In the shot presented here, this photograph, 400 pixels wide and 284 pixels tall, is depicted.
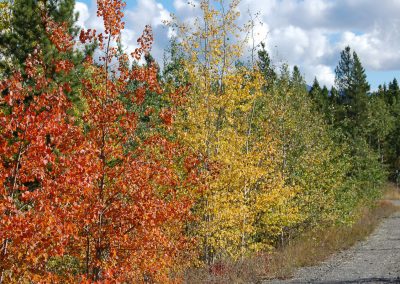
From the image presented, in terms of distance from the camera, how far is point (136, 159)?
11.0 meters

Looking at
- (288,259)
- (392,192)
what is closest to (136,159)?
(288,259)

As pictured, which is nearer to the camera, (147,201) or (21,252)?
(21,252)

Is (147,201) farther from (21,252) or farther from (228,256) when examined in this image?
(228,256)

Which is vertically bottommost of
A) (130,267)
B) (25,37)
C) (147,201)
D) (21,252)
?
(130,267)

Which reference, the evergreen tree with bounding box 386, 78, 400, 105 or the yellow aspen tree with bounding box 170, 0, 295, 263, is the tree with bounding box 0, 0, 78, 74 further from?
the evergreen tree with bounding box 386, 78, 400, 105

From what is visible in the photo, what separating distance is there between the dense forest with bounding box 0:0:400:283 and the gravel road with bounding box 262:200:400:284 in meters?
1.94

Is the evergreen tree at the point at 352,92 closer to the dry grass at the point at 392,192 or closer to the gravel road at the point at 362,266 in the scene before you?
the dry grass at the point at 392,192

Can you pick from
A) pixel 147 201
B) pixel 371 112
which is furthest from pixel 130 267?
pixel 371 112

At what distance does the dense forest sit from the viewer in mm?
8516

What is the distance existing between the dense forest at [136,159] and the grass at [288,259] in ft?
2.21

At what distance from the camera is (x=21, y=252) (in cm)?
888

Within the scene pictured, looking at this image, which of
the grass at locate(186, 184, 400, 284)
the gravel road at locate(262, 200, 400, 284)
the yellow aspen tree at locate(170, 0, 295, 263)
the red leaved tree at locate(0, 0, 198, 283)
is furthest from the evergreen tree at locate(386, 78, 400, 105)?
the red leaved tree at locate(0, 0, 198, 283)

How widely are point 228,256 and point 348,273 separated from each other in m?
4.48

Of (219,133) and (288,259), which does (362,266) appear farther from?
(219,133)
